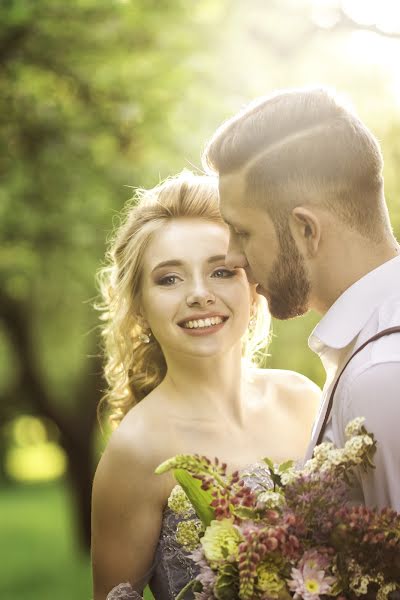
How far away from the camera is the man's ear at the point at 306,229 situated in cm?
316

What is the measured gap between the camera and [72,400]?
14.3 meters

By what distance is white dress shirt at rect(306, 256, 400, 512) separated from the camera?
2650mm

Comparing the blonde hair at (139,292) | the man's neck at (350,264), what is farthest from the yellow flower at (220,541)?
the blonde hair at (139,292)

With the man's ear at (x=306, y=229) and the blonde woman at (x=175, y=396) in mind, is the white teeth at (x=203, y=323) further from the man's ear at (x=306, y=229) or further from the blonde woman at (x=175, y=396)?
the man's ear at (x=306, y=229)

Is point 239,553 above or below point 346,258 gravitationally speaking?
below

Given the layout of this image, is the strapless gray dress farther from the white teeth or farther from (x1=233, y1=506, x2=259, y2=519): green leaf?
(x1=233, y1=506, x2=259, y2=519): green leaf

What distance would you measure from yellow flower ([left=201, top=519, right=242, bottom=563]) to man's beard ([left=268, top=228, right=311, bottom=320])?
3.17 feet

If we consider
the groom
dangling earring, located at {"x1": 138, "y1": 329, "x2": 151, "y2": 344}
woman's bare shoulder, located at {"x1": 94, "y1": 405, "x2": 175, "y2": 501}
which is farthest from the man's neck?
dangling earring, located at {"x1": 138, "y1": 329, "x2": 151, "y2": 344}

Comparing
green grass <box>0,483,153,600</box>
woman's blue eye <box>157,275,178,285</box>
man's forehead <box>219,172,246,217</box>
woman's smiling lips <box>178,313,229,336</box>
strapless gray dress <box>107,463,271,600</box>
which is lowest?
green grass <box>0,483,153,600</box>

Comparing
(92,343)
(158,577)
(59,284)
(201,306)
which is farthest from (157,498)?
(92,343)

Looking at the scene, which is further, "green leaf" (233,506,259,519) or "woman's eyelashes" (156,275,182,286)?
"woman's eyelashes" (156,275,182,286)

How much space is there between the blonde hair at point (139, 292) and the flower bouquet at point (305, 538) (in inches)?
71.6

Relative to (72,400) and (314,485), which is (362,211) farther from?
(72,400)

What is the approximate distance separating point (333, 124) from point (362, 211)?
13.4 inches
